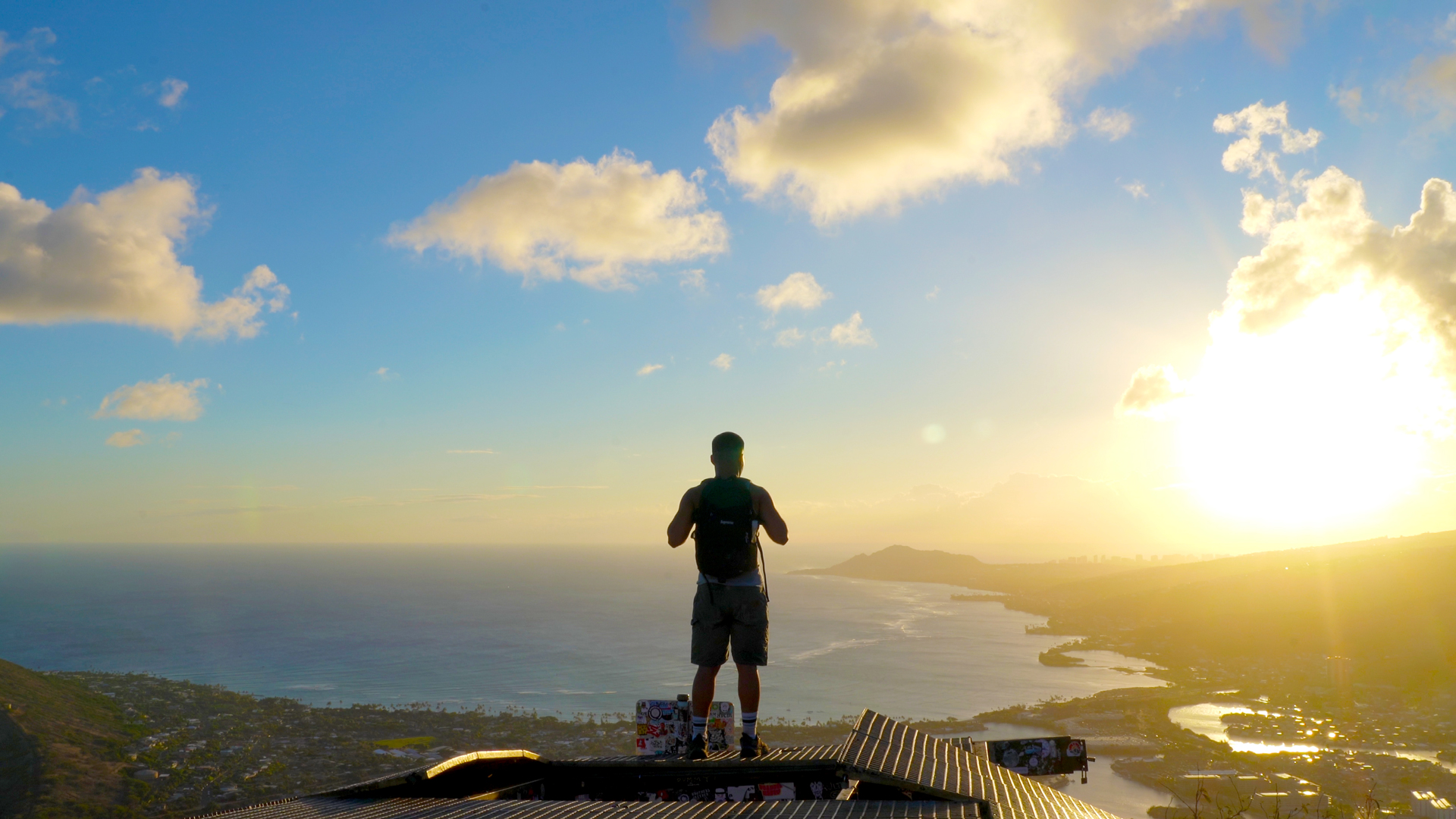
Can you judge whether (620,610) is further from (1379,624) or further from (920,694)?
(1379,624)

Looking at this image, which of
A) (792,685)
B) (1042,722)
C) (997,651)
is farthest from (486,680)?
(997,651)

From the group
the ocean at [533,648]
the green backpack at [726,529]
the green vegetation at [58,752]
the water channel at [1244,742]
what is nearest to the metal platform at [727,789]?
the green backpack at [726,529]

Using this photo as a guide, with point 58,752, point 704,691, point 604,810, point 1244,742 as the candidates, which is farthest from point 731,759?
point 1244,742

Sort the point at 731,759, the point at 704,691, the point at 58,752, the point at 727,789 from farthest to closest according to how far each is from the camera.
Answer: the point at 58,752, the point at 704,691, the point at 731,759, the point at 727,789

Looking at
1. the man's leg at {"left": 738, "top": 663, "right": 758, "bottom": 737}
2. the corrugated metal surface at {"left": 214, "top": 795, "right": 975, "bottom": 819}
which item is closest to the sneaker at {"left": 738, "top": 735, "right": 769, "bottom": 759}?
the man's leg at {"left": 738, "top": 663, "right": 758, "bottom": 737}

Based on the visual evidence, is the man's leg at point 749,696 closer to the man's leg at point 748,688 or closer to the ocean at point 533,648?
the man's leg at point 748,688

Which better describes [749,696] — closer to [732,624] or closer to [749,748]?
[749,748]

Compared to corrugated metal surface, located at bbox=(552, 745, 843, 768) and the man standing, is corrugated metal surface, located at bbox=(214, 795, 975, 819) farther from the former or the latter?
the man standing
